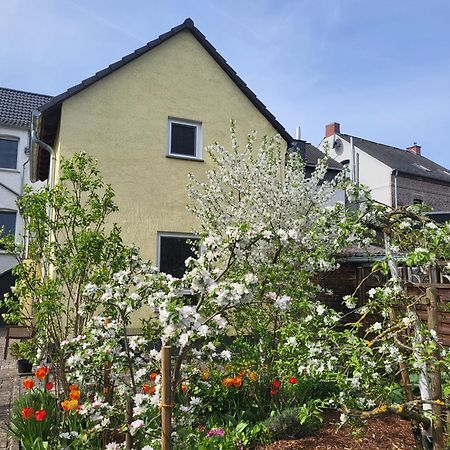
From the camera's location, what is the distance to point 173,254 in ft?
31.1

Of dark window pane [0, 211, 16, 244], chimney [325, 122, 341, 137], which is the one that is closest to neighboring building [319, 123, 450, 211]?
chimney [325, 122, 341, 137]

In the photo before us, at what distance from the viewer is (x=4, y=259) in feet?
54.1

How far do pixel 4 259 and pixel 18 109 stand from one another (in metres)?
7.25

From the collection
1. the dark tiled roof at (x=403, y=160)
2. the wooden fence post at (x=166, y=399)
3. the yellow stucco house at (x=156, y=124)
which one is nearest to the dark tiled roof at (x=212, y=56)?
the yellow stucco house at (x=156, y=124)

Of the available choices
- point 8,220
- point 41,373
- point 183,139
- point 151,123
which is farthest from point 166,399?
point 8,220

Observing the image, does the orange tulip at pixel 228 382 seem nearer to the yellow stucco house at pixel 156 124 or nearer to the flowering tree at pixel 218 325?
the flowering tree at pixel 218 325

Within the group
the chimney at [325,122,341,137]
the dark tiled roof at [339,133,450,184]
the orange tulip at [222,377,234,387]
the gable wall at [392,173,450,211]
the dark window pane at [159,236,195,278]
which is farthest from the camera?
the chimney at [325,122,341,137]

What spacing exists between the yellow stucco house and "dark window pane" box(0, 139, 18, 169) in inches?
326

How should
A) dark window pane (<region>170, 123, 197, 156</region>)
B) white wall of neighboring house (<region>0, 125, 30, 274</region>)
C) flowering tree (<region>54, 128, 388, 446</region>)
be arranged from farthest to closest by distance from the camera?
1. white wall of neighboring house (<region>0, 125, 30, 274</region>)
2. dark window pane (<region>170, 123, 197, 156</region>)
3. flowering tree (<region>54, 128, 388, 446</region>)

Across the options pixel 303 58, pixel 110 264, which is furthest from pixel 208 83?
pixel 110 264

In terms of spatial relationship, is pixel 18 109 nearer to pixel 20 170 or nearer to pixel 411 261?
pixel 20 170

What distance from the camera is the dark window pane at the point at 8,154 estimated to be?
1792cm

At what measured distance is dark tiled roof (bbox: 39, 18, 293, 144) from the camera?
873cm

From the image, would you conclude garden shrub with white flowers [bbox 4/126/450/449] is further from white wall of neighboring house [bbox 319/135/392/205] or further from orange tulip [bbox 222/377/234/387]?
white wall of neighboring house [bbox 319/135/392/205]
